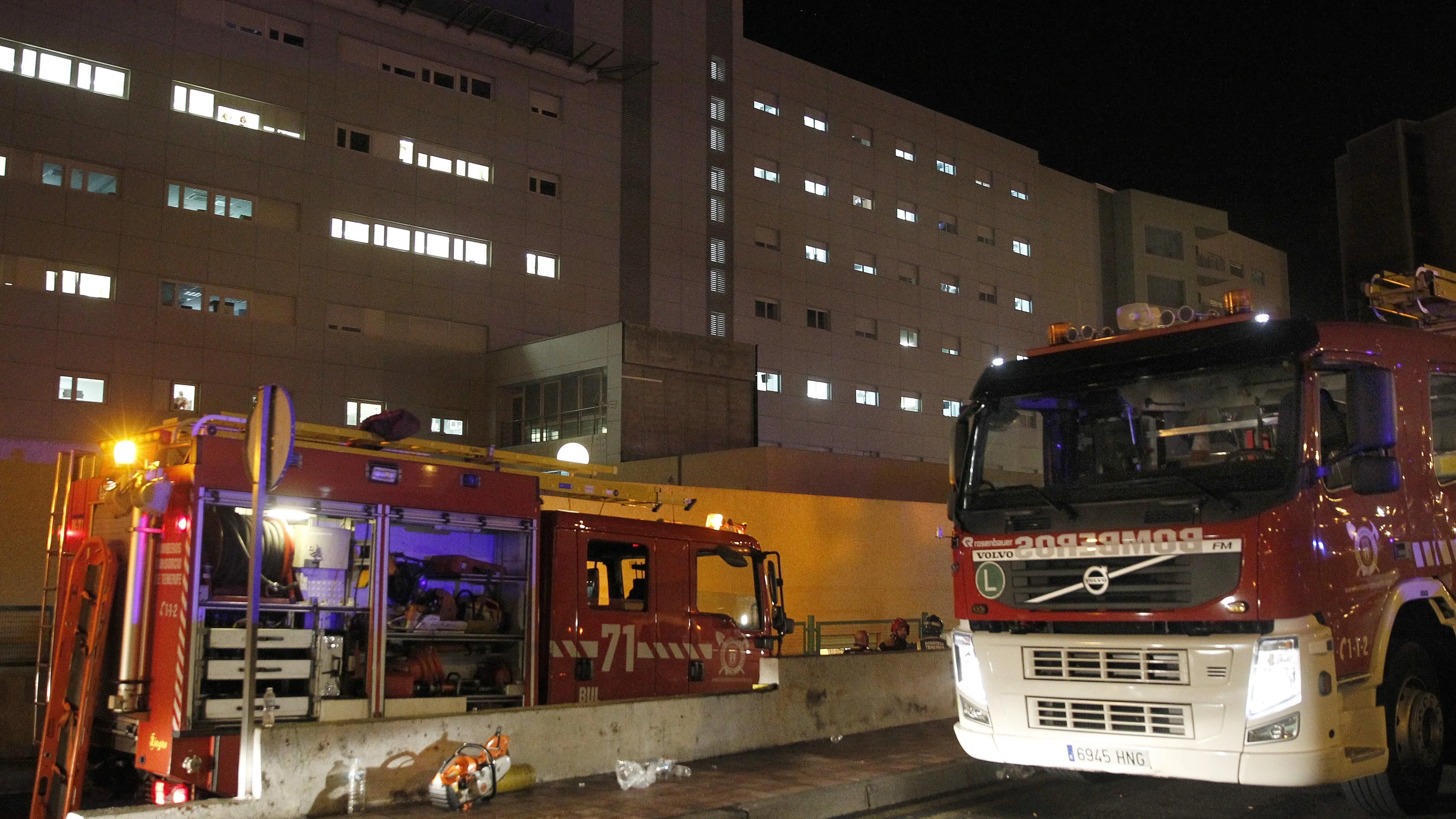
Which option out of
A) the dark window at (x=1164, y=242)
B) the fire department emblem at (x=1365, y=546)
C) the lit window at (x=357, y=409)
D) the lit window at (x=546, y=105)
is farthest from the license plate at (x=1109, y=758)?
the dark window at (x=1164, y=242)

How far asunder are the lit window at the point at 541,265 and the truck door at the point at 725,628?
93.1ft

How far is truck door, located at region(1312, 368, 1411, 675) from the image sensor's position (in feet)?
21.5

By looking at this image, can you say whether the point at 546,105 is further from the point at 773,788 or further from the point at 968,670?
the point at 968,670

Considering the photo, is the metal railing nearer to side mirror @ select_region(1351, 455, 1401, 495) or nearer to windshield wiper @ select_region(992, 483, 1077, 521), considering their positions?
windshield wiper @ select_region(992, 483, 1077, 521)

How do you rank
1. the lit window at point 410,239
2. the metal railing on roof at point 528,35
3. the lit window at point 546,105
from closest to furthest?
the lit window at point 410,239, the metal railing on roof at point 528,35, the lit window at point 546,105

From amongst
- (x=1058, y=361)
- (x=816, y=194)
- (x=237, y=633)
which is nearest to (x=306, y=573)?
(x=237, y=633)

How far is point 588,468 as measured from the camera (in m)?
11.5

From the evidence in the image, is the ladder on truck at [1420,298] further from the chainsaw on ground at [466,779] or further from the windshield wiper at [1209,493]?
the chainsaw on ground at [466,779]

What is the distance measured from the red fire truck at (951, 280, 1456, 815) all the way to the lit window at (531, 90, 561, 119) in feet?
112

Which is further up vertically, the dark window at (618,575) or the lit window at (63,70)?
the lit window at (63,70)

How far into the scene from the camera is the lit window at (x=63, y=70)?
94.6ft

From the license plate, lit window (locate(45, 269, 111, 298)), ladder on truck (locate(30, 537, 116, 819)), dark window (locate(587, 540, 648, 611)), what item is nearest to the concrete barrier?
dark window (locate(587, 540, 648, 611))

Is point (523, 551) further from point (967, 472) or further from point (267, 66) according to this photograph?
point (267, 66)

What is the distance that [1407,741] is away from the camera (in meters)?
7.02
